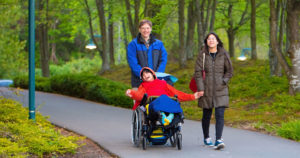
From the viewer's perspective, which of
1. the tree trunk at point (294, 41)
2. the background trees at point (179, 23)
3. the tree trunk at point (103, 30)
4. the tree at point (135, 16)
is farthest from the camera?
the tree trunk at point (103, 30)

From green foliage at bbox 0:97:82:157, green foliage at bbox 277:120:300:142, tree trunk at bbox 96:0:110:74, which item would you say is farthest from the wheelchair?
tree trunk at bbox 96:0:110:74

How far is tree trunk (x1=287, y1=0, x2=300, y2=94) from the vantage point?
13367 mm

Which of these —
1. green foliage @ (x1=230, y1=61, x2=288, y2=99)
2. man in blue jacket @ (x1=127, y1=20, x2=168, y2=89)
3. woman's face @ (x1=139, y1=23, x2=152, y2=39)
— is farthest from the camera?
green foliage @ (x1=230, y1=61, x2=288, y2=99)

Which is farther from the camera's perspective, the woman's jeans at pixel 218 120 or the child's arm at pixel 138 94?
the woman's jeans at pixel 218 120

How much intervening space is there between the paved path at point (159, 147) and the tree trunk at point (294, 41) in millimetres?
4277

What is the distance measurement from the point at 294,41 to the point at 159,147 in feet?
24.1

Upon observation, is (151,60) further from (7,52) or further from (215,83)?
(7,52)

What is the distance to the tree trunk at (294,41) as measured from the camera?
526 inches

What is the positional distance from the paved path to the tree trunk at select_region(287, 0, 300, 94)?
428cm

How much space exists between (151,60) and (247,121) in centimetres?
396

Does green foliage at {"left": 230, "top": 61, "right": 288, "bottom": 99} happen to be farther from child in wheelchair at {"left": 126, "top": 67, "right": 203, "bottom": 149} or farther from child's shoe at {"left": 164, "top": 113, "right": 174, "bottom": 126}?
child's shoe at {"left": 164, "top": 113, "right": 174, "bottom": 126}

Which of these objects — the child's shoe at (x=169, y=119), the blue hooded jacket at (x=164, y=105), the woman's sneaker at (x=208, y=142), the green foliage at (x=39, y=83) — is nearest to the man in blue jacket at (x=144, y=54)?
the blue hooded jacket at (x=164, y=105)

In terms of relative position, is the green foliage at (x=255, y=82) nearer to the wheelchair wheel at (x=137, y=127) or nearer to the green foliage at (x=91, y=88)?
the green foliage at (x=91, y=88)

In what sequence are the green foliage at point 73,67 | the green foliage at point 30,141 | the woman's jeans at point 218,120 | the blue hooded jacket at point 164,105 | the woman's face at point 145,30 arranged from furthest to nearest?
the green foliage at point 73,67 → the woman's face at point 145,30 → the woman's jeans at point 218,120 → the blue hooded jacket at point 164,105 → the green foliage at point 30,141
